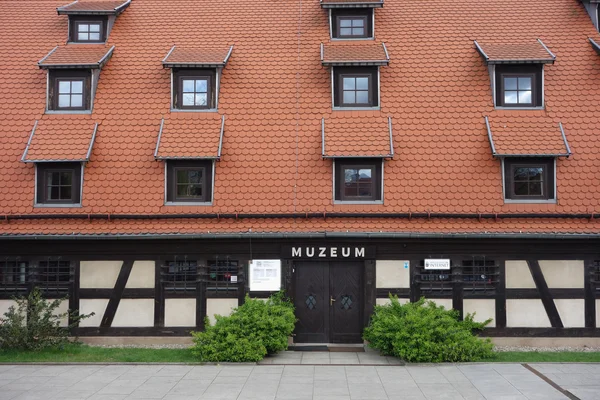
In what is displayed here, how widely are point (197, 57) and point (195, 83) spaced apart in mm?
704

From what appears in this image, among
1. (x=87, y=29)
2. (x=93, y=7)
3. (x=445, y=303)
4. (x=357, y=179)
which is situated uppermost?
(x=93, y=7)

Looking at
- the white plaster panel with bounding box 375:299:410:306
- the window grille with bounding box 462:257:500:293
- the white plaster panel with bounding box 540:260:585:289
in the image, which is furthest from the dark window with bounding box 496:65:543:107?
the white plaster panel with bounding box 375:299:410:306

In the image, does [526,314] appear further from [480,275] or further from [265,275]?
[265,275]

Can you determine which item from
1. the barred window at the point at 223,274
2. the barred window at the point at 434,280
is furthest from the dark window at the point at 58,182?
the barred window at the point at 434,280

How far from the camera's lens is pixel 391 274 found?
52.0ft

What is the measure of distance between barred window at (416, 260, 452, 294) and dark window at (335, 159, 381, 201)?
7.31ft

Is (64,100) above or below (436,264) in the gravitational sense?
above

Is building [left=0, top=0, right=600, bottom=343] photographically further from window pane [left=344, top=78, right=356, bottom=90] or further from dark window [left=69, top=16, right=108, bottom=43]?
dark window [left=69, top=16, right=108, bottom=43]

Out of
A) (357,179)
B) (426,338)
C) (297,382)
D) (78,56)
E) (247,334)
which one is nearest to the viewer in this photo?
(297,382)

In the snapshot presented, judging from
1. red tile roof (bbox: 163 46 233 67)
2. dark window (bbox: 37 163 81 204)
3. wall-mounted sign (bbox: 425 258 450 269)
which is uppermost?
red tile roof (bbox: 163 46 233 67)

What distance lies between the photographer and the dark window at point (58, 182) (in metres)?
16.5

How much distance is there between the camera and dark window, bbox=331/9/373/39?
62.3 feet

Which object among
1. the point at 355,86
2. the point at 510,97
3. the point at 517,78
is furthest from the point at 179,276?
the point at 517,78

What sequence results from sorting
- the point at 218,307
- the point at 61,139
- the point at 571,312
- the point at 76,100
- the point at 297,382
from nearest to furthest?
1. the point at 297,382
2. the point at 571,312
3. the point at 218,307
4. the point at 61,139
5. the point at 76,100
